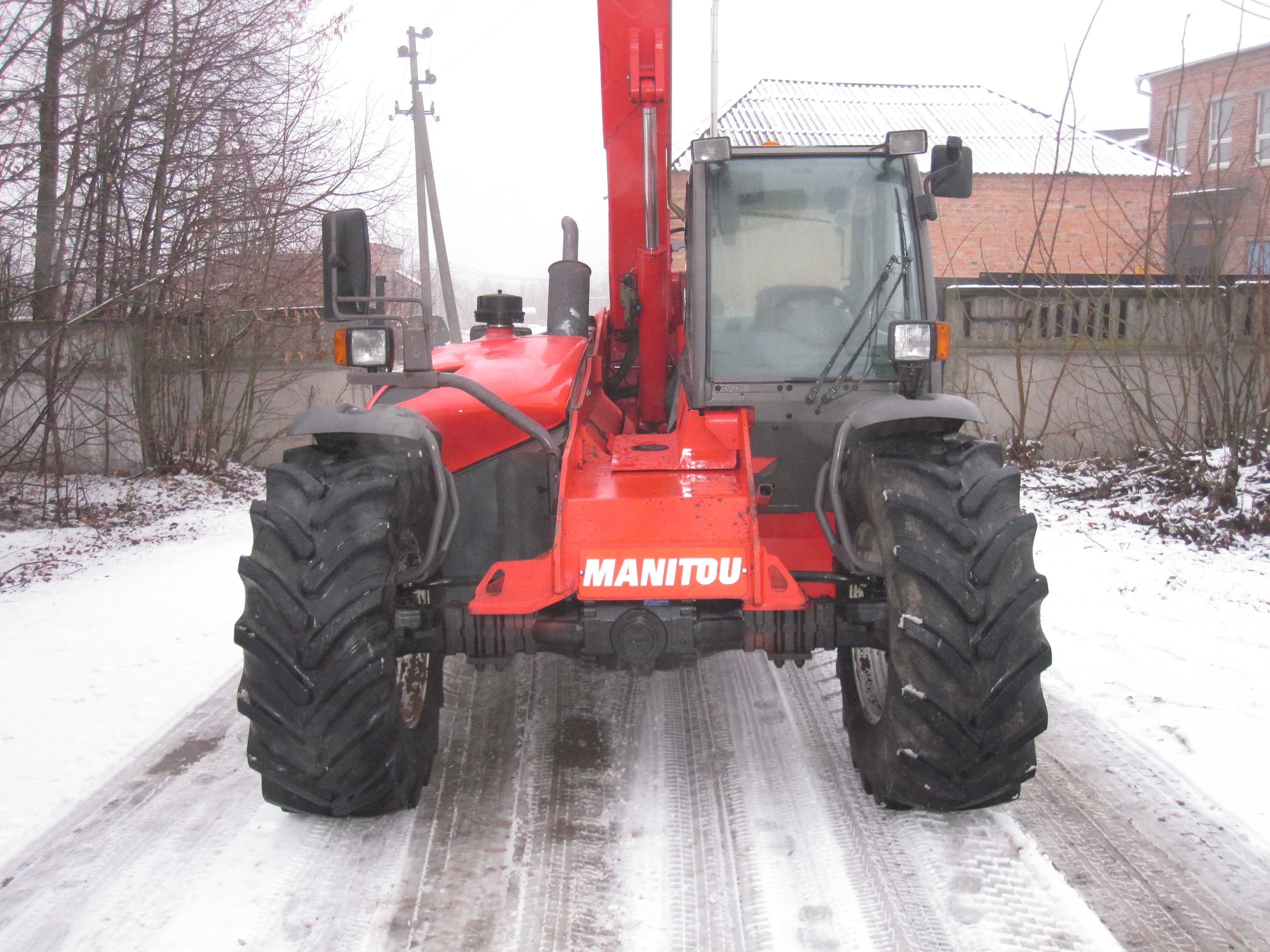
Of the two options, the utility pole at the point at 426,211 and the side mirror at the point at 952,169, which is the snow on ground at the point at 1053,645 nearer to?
the side mirror at the point at 952,169

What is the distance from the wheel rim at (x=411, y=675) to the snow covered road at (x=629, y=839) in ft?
0.91

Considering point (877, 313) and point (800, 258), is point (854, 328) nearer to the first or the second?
point (877, 313)

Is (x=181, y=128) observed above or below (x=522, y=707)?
above

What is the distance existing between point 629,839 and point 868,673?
1119mm

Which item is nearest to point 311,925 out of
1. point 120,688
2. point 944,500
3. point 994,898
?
point 994,898

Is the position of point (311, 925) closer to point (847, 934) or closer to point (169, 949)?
point (169, 949)

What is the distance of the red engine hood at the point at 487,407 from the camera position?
12.7 ft

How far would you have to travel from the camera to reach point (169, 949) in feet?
8.40

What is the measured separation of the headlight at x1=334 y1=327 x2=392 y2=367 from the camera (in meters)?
3.47

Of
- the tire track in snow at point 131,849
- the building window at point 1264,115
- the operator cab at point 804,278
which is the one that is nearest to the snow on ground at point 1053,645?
the tire track in snow at point 131,849

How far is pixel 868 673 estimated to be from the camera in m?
3.59

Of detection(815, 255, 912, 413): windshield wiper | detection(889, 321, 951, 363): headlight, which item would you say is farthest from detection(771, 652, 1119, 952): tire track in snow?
detection(889, 321, 951, 363): headlight

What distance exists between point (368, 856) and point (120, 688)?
2.39 m

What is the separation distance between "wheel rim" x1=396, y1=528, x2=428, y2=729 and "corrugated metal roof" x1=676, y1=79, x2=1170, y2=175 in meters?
16.4
